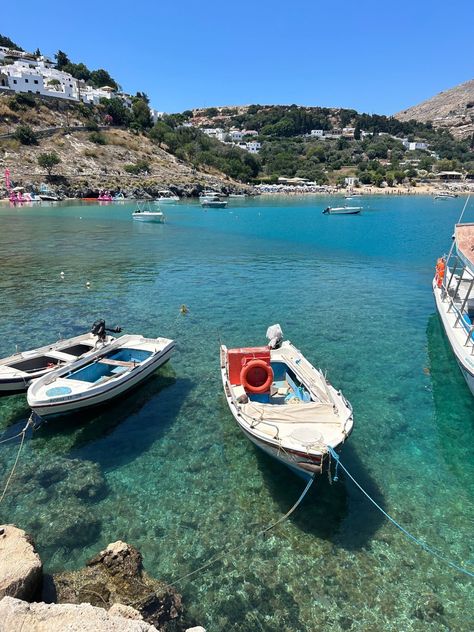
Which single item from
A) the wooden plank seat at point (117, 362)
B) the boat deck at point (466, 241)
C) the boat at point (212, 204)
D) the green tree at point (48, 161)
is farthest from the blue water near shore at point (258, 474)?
the green tree at point (48, 161)

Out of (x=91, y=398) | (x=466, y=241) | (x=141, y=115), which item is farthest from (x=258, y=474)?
(x=141, y=115)

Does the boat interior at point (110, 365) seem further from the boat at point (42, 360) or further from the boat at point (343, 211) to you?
the boat at point (343, 211)

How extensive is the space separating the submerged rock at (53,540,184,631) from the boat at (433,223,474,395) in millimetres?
12553

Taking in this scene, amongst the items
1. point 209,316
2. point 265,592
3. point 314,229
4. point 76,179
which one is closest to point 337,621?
point 265,592

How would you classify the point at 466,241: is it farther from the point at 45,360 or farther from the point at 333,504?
the point at 45,360

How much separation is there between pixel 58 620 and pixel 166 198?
12170cm

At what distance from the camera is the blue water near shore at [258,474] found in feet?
27.4

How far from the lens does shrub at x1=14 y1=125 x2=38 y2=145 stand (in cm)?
11319

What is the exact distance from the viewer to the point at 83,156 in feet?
406

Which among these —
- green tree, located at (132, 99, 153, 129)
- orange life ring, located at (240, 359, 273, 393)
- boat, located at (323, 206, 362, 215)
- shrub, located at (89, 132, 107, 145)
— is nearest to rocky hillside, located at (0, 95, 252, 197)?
shrub, located at (89, 132, 107, 145)

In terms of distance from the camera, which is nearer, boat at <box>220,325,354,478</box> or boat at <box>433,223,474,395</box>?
boat at <box>220,325,354,478</box>

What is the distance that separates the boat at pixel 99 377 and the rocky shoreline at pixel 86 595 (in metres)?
4.93

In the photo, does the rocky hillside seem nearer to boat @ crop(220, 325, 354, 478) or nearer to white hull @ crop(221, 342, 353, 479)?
boat @ crop(220, 325, 354, 478)

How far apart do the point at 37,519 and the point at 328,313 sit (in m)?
19.3
